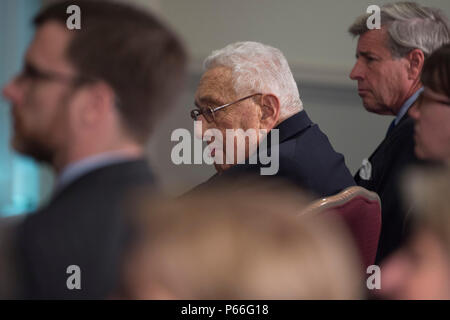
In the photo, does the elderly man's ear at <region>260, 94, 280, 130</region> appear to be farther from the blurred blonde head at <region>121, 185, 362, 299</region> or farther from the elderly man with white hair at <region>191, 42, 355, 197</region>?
the blurred blonde head at <region>121, 185, 362, 299</region>

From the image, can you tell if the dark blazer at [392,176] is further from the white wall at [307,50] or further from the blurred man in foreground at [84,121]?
the white wall at [307,50]

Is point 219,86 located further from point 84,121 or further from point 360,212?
point 84,121

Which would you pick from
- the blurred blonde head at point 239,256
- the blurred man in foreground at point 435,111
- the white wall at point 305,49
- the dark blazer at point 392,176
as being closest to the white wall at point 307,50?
the white wall at point 305,49

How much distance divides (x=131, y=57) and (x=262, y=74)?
0.99m

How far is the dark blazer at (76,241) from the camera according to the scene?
0.79 metres

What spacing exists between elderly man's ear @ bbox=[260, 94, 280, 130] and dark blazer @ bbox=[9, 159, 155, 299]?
3.37 feet

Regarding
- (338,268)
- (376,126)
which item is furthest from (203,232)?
(376,126)

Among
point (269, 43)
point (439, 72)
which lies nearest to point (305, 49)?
point (269, 43)

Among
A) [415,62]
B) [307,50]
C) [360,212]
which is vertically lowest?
[360,212]

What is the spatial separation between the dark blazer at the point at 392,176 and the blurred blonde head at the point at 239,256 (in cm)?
105

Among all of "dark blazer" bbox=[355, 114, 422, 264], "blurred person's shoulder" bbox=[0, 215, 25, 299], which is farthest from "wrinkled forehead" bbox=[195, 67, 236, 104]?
"blurred person's shoulder" bbox=[0, 215, 25, 299]

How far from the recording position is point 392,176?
1.89m
